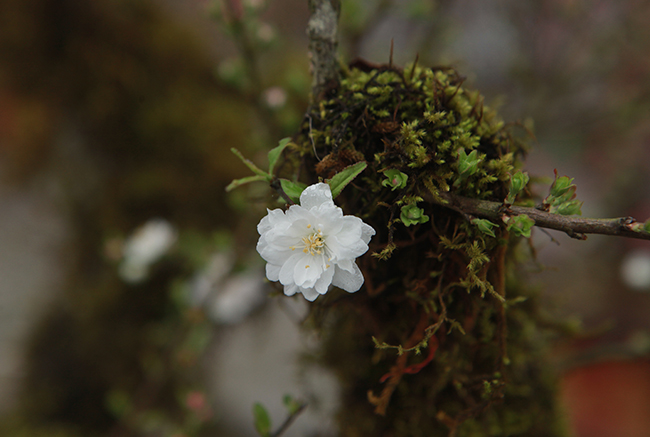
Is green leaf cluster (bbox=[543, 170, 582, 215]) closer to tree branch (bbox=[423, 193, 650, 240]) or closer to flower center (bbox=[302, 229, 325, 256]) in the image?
tree branch (bbox=[423, 193, 650, 240])

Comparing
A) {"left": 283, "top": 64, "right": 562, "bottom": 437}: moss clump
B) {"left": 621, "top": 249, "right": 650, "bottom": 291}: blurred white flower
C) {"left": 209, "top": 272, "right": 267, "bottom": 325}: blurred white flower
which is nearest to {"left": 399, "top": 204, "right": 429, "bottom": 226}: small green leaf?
{"left": 283, "top": 64, "right": 562, "bottom": 437}: moss clump

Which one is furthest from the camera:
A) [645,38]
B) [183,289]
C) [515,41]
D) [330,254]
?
[515,41]

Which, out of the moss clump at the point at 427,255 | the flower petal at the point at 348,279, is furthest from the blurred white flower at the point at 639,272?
the flower petal at the point at 348,279

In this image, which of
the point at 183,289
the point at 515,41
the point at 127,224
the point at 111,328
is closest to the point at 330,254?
the point at 183,289

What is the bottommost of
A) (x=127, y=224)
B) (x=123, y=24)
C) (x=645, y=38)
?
(x=127, y=224)

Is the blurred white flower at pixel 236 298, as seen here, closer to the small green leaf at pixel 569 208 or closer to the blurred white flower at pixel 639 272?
the small green leaf at pixel 569 208

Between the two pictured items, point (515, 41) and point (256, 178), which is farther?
point (515, 41)

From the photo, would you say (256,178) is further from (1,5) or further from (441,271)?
(1,5)

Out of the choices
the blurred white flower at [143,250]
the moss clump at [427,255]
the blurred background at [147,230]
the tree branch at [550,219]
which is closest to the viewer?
the tree branch at [550,219]
